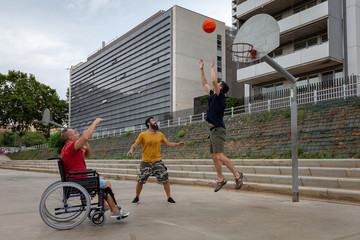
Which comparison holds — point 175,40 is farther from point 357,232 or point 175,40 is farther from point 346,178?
point 357,232

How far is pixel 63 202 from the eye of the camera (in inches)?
171

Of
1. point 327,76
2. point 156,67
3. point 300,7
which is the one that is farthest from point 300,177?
point 156,67

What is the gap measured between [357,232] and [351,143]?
24.2 ft

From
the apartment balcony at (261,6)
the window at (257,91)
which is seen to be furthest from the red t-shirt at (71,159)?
the apartment balcony at (261,6)

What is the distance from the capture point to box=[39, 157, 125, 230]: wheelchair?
4.14 m

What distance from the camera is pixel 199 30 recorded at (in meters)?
42.6

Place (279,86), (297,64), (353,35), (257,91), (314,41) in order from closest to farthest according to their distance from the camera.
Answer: (353,35) → (297,64) → (314,41) → (279,86) → (257,91)

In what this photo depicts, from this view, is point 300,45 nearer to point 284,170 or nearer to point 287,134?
point 287,134

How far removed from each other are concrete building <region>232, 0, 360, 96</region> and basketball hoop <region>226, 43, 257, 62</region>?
46.4 feet

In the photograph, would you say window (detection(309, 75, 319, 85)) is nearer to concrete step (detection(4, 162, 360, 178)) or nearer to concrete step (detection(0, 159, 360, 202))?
concrete step (detection(0, 159, 360, 202))

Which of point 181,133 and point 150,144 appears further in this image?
point 181,133

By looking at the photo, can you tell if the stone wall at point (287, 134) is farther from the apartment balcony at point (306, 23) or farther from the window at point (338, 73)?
the apartment balcony at point (306, 23)

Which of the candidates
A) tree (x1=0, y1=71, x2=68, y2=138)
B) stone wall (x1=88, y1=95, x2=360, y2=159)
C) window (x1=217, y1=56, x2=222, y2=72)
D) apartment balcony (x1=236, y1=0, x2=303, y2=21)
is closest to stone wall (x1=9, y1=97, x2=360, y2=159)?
stone wall (x1=88, y1=95, x2=360, y2=159)

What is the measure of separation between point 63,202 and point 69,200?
0.10m
